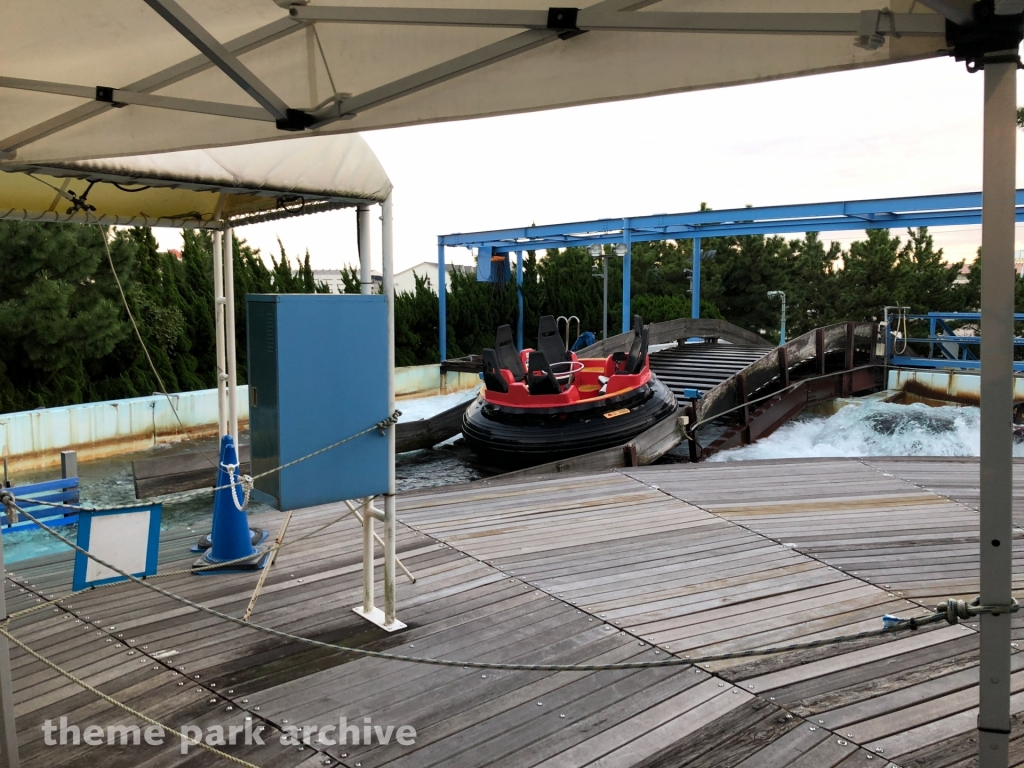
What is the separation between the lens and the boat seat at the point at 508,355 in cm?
1209

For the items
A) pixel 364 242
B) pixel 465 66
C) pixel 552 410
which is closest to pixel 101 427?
pixel 552 410

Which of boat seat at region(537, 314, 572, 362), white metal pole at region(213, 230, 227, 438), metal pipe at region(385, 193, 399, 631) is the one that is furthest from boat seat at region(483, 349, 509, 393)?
metal pipe at region(385, 193, 399, 631)

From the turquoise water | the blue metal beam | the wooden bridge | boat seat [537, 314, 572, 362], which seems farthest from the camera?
the blue metal beam

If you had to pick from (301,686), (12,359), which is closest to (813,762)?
(301,686)

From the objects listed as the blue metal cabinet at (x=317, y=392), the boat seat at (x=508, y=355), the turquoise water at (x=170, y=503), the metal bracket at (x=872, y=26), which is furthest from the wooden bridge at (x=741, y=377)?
the metal bracket at (x=872, y=26)

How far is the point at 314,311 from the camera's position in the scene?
3.46 metres

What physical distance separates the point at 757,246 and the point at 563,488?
30275 millimetres

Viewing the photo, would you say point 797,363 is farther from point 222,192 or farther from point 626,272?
point 222,192

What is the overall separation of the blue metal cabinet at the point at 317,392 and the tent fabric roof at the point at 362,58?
792 millimetres

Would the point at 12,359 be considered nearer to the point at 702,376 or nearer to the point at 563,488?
the point at 563,488

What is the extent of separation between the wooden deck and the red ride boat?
5162 mm

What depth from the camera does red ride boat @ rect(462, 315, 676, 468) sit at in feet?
35.4

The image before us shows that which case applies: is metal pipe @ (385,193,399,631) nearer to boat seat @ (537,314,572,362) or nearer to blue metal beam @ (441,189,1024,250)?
boat seat @ (537,314,572,362)

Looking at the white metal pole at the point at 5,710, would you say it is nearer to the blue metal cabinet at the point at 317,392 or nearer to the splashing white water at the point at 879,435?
the blue metal cabinet at the point at 317,392
